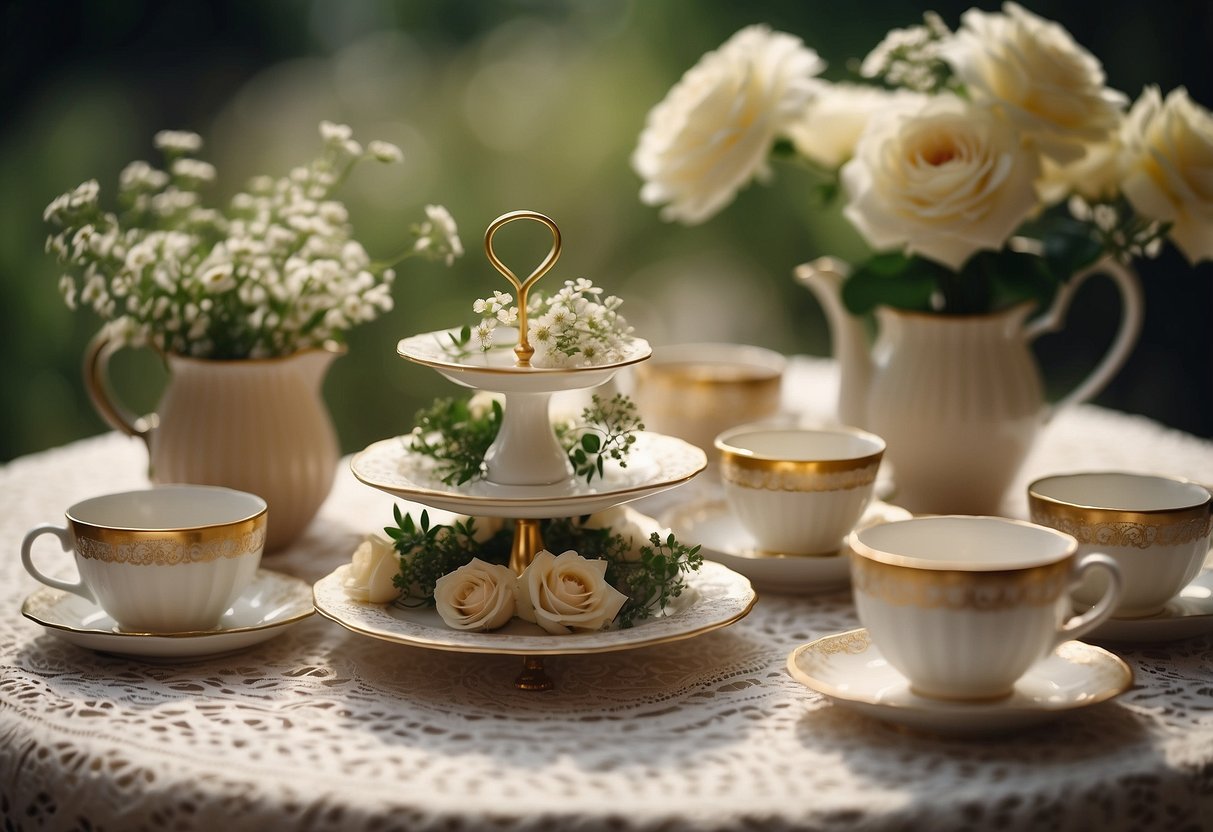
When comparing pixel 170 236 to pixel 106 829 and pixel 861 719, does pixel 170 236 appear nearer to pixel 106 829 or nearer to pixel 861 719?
pixel 106 829

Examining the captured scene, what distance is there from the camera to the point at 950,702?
3.09ft

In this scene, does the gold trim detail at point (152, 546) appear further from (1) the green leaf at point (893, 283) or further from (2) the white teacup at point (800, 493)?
(1) the green leaf at point (893, 283)

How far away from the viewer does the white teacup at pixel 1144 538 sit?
1.09m

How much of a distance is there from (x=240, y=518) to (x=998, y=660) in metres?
0.68

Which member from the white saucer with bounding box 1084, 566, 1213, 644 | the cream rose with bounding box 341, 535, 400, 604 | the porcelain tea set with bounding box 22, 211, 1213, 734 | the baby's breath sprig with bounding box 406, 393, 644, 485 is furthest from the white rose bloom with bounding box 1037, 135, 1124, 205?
the cream rose with bounding box 341, 535, 400, 604

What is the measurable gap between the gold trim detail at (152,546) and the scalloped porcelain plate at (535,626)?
0.32ft

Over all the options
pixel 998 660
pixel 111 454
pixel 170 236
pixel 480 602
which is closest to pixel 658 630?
pixel 480 602

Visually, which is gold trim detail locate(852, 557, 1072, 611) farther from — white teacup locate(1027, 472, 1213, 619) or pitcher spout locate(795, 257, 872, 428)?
A: pitcher spout locate(795, 257, 872, 428)

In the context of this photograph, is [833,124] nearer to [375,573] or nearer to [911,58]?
[911,58]

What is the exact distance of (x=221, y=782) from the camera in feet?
2.88

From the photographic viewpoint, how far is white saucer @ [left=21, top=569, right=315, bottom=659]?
3.54 ft

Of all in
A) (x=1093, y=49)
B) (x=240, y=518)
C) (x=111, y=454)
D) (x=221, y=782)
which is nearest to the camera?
(x=221, y=782)

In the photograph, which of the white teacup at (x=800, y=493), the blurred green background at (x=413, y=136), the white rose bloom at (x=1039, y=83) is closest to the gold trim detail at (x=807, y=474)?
the white teacup at (x=800, y=493)

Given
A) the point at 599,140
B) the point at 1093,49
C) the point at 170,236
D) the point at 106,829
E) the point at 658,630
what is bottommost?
the point at 106,829
